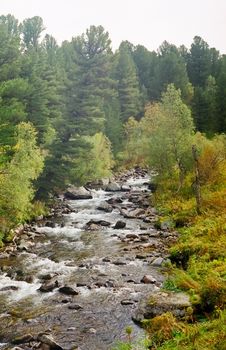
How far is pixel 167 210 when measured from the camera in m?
36.9

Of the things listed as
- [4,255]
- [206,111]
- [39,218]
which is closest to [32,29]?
[206,111]

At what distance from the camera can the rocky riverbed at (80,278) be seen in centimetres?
1596

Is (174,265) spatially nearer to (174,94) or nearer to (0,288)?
(0,288)

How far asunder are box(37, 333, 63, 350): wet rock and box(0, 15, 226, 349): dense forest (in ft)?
13.7

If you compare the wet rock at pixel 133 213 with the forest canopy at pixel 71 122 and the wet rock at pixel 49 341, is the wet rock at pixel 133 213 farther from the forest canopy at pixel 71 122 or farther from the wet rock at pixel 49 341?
the wet rock at pixel 49 341

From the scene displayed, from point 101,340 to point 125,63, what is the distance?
8427 centimetres

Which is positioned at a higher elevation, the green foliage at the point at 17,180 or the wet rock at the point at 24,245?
the green foliage at the point at 17,180

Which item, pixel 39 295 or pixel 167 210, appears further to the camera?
pixel 167 210

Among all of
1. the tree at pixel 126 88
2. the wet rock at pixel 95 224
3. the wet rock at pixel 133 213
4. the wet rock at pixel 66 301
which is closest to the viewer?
the wet rock at pixel 66 301

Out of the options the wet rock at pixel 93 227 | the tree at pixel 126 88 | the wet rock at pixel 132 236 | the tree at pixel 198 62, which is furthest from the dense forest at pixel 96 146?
the tree at pixel 198 62

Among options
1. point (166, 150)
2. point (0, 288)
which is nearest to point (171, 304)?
point (0, 288)

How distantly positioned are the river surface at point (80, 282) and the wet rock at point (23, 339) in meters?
0.31

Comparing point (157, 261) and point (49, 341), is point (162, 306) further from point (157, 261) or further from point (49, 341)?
point (157, 261)

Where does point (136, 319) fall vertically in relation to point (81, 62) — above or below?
below
